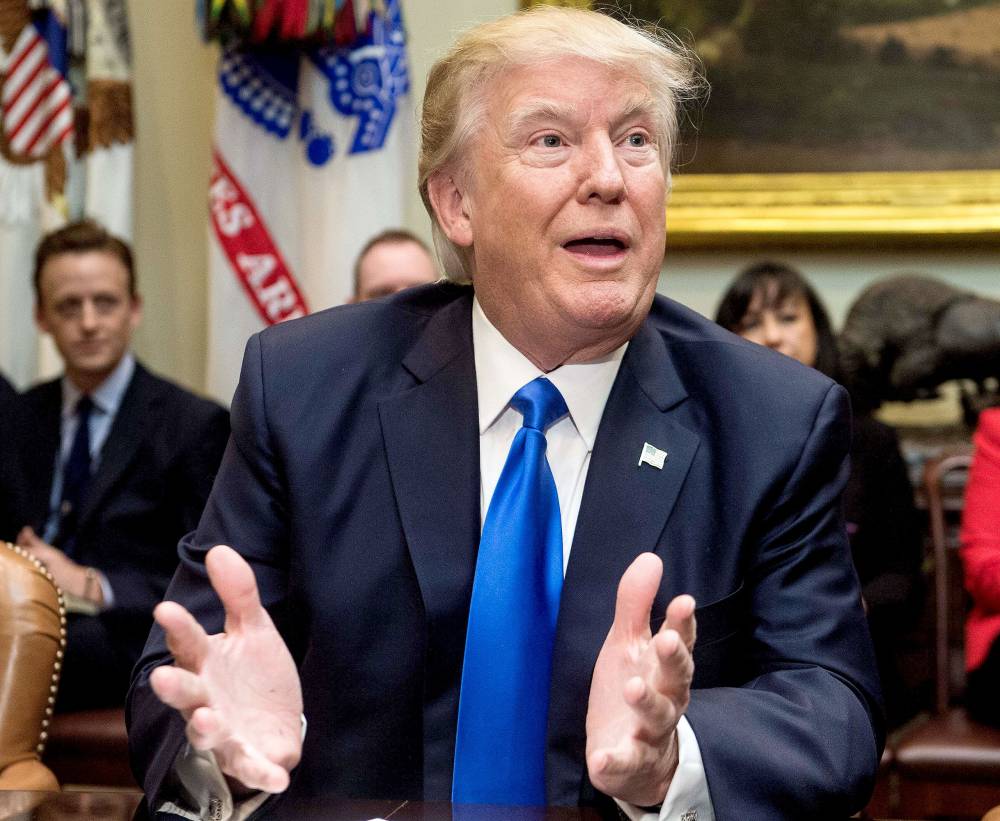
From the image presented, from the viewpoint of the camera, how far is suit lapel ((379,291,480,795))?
1.74 meters

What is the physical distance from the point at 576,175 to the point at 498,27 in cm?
26

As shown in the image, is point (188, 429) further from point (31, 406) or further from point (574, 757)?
point (574, 757)

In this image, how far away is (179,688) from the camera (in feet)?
4.32

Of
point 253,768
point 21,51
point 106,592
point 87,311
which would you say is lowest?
point 106,592

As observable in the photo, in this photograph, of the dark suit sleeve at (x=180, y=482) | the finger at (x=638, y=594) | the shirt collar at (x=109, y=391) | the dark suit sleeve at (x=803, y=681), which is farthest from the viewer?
the shirt collar at (x=109, y=391)

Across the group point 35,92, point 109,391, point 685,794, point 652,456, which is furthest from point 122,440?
point 685,794

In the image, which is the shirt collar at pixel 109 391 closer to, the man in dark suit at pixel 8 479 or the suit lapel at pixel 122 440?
the suit lapel at pixel 122 440

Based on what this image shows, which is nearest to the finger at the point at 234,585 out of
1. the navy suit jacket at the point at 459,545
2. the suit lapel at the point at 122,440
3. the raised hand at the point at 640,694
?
the navy suit jacket at the point at 459,545

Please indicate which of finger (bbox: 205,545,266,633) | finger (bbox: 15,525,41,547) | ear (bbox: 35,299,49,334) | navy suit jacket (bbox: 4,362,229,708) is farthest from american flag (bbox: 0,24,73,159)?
finger (bbox: 205,545,266,633)

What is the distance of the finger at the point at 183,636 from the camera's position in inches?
52.5

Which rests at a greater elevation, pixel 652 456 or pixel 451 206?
pixel 451 206

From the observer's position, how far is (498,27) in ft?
6.35

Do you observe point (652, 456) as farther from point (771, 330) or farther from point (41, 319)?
point (41, 319)

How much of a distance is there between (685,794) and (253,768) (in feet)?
1.52
